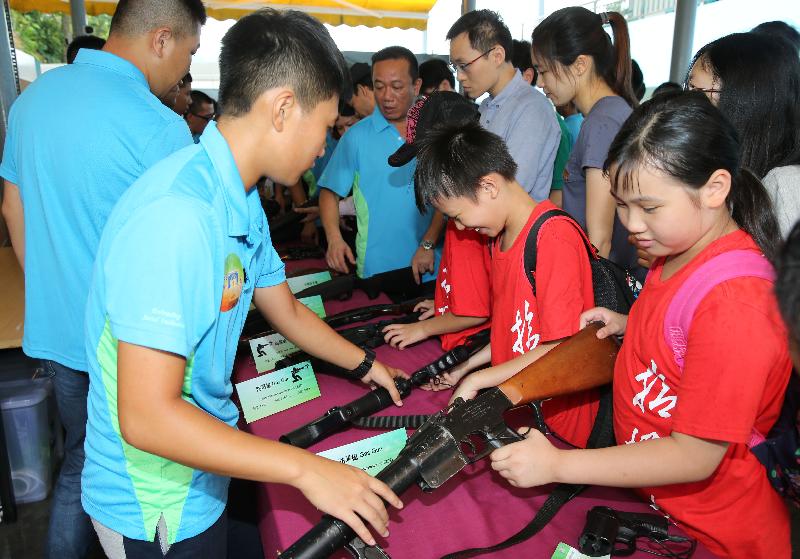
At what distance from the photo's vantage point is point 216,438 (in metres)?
0.90

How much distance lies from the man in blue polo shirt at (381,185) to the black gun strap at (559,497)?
1.49 m

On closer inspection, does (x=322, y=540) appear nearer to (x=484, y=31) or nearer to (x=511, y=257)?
(x=511, y=257)

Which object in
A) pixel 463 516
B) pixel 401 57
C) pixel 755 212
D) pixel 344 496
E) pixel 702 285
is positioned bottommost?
pixel 463 516

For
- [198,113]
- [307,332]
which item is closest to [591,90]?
[307,332]

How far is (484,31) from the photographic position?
8.46ft

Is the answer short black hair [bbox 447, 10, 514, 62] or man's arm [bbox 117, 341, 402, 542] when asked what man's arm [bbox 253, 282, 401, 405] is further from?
short black hair [bbox 447, 10, 514, 62]

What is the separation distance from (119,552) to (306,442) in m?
0.46

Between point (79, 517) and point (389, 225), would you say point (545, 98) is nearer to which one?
point (389, 225)

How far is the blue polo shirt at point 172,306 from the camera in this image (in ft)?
2.77

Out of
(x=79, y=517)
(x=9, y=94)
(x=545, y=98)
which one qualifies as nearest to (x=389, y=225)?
(x=545, y=98)

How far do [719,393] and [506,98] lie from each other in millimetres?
1893

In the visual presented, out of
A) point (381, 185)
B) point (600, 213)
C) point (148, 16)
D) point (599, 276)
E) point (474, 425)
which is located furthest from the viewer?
point (381, 185)

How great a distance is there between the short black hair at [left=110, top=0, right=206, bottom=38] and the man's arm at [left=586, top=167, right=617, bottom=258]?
5.12ft

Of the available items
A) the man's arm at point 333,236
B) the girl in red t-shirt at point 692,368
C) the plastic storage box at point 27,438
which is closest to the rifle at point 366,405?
the girl in red t-shirt at point 692,368
